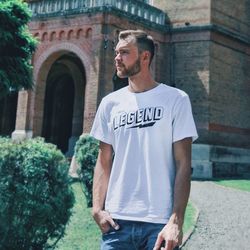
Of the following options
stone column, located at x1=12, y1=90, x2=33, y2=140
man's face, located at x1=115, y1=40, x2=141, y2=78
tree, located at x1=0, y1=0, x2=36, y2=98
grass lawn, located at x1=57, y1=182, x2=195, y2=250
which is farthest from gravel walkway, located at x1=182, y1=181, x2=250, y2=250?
stone column, located at x1=12, y1=90, x2=33, y2=140

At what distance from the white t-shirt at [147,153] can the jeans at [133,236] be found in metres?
0.04

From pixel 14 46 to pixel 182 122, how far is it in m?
11.8

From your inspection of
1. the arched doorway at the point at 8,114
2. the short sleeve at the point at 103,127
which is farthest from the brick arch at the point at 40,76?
Answer: the short sleeve at the point at 103,127

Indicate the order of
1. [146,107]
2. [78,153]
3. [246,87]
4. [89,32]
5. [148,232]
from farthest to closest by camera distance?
[246,87] < [89,32] < [78,153] < [146,107] < [148,232]

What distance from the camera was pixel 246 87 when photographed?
63.0ft

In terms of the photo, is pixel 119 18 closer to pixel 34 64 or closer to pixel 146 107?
pixel 34 64

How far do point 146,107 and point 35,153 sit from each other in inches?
120

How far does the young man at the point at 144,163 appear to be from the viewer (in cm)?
255

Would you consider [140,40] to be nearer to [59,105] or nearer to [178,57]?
[178,57]

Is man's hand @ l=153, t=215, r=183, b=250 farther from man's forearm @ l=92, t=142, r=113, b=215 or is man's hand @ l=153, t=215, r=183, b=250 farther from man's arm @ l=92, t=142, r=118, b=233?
man's forearm @ l=92, t=142, r=113, b=215

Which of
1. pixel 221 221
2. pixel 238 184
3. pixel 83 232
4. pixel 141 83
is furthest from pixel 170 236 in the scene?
pixel 238 184

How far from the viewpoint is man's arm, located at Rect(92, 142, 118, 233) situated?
267cm

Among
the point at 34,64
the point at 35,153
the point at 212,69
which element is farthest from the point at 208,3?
the point at 35,153

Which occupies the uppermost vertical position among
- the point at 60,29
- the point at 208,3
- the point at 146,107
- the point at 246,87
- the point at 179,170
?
the point at 208,3
